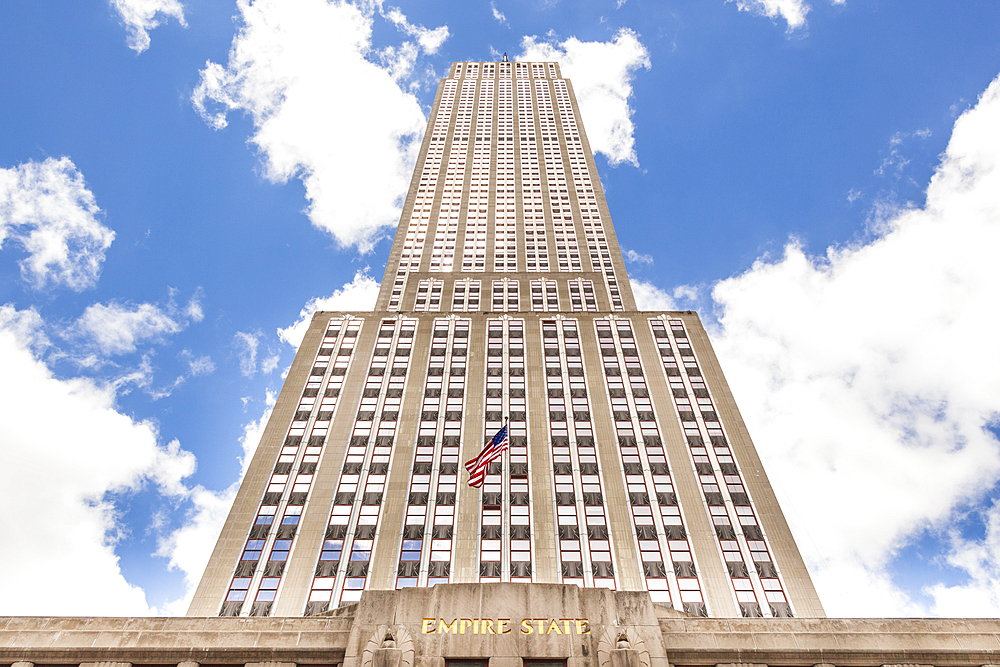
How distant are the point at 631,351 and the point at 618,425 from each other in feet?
50.7

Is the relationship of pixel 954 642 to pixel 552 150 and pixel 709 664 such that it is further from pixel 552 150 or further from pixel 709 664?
pixel 552 150

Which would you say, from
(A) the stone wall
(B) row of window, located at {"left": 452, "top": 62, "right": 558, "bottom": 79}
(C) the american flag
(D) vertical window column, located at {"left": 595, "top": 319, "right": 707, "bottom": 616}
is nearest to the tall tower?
(D) vertical window column, located at {"left": 595, "top": 319, "right": 707, "bottom": 616}

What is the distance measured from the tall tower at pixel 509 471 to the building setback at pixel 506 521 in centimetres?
24

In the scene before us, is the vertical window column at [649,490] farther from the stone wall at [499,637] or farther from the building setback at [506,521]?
the stone wall at [499,637]

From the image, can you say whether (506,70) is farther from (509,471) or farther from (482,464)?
(482,464)

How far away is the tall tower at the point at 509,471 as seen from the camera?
181ft

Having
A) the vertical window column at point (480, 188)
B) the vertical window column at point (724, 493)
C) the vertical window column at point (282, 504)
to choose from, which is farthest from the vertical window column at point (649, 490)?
the vertical window column at point (480, 188)

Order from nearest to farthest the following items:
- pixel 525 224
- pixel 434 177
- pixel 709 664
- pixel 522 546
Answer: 1. pixel 709 664
2. pixel 522 546
3. pixel 525 224
4. pixel 434 177

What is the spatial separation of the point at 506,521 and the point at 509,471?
6186mm

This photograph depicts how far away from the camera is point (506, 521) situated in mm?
60031

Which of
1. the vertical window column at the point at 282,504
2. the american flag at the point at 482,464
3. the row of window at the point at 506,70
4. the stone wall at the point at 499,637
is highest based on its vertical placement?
the row of window at the point at 506,70

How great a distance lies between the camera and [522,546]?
57.6 meters

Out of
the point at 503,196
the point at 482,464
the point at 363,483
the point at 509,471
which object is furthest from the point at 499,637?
the point at 503,196

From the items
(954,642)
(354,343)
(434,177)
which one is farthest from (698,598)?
(434,177)
